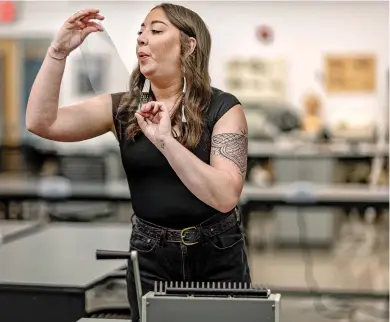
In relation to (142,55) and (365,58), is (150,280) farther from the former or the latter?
(365,58)

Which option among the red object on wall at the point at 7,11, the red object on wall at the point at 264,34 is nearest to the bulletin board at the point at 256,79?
the red object on wall at the point at 264,34

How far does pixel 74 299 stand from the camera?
2439 mm

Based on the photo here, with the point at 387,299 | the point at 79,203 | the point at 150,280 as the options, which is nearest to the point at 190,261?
the point at 150,280

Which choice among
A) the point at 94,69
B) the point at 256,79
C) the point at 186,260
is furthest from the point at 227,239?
the point at 256,79

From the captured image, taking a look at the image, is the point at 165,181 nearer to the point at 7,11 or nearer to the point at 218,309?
the point at 218,309

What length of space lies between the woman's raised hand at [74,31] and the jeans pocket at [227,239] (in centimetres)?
58

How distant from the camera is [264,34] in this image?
10789mm

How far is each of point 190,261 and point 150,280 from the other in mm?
112

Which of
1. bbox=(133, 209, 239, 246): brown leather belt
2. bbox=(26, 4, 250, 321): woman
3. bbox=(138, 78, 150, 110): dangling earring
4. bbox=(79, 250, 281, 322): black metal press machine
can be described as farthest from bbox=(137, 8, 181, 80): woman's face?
bbox=(79, 250, 281, 322): black metal press machine

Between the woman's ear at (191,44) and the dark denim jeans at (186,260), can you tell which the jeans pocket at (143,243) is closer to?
the dark denim jeans at (186,260)

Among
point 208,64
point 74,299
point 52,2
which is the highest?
point 52,2

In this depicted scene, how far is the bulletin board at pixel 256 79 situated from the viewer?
426 inches

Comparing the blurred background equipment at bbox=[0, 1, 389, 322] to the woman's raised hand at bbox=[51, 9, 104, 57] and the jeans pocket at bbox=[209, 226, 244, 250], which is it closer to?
the woman's raised hand at bbox=[51, 9, 104, 57]

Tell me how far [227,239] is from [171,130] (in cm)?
34
